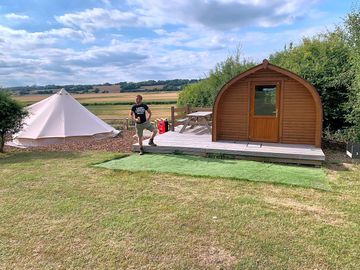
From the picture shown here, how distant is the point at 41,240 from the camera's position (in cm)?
372

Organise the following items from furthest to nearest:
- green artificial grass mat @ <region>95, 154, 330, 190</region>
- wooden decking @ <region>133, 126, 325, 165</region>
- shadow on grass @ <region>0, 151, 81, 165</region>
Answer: shadow on grass @ <region>0, 151, 81, 165</region>
wooden decking @ <region>133, 126, 325, 165</region>
green artificial grass mat @ <region>95, 154, 330, 190</region>

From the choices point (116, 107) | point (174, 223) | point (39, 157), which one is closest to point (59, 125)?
point (39, 157)

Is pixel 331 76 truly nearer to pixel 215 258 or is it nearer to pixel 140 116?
pixel 140 116

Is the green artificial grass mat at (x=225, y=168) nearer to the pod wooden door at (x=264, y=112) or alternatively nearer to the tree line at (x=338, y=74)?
the pod wooden door at (x=264, y=112)

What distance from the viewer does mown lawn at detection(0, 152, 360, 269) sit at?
329 centimetres

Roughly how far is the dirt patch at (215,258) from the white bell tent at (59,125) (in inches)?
424

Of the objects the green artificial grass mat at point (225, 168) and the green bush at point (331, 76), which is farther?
the green bush at point (331, 76)

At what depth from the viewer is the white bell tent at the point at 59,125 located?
12.7 metres

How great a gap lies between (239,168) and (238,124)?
2.77 m

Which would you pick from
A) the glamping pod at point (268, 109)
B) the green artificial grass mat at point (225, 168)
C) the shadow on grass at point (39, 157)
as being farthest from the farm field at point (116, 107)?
the glamping pod at point (268, 109)

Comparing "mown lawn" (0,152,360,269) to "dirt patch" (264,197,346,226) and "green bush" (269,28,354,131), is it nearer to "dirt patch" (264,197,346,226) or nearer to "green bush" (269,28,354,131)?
"dirt patch" (264,197,346,226)

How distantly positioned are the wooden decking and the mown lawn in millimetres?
1348

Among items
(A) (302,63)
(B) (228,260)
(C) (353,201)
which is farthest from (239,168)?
(A) (302,63)

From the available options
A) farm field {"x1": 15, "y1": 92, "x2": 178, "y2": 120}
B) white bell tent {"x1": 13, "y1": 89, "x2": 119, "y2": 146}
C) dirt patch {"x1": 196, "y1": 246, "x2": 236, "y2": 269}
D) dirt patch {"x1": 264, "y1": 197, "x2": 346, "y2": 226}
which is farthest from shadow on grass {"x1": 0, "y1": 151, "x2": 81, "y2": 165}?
farm field {"x1": 15, "y1": 92, "x2": 178, "y2": 120}
